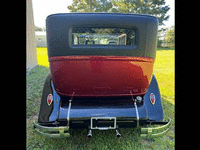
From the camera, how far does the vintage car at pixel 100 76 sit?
180cm

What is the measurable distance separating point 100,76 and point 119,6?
26.2 m

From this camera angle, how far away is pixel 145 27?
183 centimetres

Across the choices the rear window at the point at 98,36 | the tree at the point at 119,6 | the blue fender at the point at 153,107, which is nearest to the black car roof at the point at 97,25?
the blue fender at the point at 153,107

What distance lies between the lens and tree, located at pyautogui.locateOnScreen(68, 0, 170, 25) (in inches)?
986

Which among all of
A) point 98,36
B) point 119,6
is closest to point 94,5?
point 119,6

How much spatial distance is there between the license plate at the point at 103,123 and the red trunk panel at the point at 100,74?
375mm

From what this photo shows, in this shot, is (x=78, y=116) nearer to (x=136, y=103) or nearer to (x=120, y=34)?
(x=136, y=103)

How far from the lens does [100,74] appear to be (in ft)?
6.30

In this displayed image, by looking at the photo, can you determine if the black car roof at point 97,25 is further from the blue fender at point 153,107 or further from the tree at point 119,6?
the tree at point 119,6

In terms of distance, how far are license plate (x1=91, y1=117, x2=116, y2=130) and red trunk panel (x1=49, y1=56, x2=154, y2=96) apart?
1.23 feet

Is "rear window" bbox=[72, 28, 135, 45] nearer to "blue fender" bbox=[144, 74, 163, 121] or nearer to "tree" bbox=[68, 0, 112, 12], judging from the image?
"blue fender" bbox=[144, 74, 163, 121]

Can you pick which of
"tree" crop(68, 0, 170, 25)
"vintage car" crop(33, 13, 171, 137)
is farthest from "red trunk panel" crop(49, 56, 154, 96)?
"tree" crop(68, 0, 170, 25)
